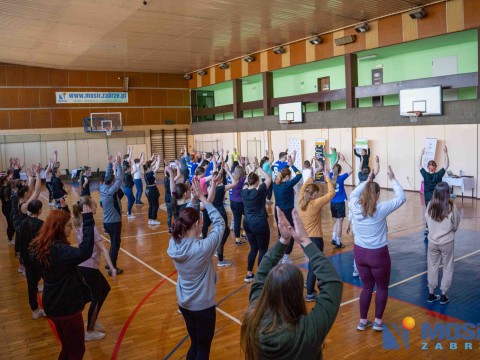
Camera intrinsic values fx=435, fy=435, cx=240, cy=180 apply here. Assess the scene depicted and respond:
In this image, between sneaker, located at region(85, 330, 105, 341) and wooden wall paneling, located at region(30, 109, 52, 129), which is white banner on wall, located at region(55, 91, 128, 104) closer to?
wooden wall paneling, located at region(30, 109, 52, 129)

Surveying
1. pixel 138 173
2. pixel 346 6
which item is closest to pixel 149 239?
pixel 138 173

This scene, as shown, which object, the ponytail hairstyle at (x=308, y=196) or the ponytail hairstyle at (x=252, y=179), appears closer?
the ponytail hairstyle at (x=308, y=196)

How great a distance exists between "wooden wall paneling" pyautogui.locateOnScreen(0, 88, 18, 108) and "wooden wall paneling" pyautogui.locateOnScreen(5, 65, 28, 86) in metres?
0.44

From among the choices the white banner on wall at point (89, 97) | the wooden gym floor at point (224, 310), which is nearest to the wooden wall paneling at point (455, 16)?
the wooden gym floor at point (224, 310)

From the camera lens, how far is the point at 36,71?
27375mm

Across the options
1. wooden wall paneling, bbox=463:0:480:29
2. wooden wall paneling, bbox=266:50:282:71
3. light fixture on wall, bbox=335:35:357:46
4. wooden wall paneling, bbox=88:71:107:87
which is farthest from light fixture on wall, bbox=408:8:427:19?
wooden wall paneling, bbox=88:71:107:87

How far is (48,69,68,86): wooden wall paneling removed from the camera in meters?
27.8

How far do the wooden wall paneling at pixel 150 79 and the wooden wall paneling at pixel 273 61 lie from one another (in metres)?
10.7

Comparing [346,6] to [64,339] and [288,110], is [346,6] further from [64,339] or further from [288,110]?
[64,339]

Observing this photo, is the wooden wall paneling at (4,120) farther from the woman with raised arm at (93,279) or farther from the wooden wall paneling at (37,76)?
the woman with raised arm at (93,279)

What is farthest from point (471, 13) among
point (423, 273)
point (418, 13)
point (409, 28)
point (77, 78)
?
point (77, 78)

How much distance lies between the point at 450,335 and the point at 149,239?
7.59 metres

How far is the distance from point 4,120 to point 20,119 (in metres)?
0.89

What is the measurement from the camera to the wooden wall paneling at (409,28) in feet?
54.4
